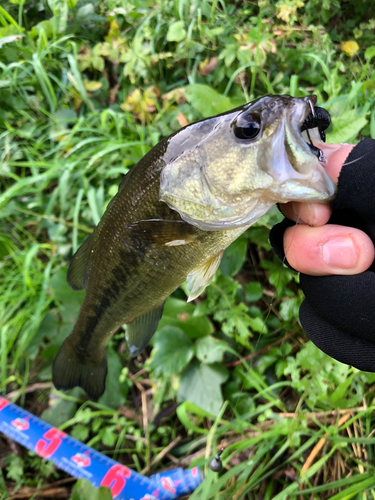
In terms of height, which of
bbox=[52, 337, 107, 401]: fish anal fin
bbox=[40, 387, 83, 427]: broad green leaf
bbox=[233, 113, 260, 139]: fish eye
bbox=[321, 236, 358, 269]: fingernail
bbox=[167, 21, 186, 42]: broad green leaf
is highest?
bbox=[167, 21, 186, 42]: broad green leaf

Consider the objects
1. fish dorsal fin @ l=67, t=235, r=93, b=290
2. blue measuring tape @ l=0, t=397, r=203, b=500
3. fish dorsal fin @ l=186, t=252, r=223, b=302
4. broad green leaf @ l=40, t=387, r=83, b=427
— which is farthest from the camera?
broad green leaf @ l=40, t=387, r=83, b=427

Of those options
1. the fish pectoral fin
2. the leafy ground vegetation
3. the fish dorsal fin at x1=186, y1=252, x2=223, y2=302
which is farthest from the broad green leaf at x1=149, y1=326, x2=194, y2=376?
the fish pectoral fin

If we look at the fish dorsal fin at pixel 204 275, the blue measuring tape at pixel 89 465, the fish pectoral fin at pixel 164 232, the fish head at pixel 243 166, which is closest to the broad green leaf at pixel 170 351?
the blue measuring tape at pixel 89 465

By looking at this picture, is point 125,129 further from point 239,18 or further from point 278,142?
point 278,142

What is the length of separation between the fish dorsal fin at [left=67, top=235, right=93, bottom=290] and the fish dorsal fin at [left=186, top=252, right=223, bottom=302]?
505mm

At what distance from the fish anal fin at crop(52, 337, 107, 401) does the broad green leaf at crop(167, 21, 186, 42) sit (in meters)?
2.23

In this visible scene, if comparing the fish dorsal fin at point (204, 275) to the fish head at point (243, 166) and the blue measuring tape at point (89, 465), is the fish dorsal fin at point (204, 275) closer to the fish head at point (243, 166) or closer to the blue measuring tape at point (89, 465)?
the fish head at point (243, 166)

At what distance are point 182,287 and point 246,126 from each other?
1198 millimetres

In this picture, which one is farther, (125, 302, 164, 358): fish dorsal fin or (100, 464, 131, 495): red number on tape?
(100, 464, 131, 495): red number on tape

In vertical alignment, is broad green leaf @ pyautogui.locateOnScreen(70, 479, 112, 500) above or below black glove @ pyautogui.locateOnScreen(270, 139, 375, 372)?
below

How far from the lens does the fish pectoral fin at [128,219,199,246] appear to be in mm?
1090

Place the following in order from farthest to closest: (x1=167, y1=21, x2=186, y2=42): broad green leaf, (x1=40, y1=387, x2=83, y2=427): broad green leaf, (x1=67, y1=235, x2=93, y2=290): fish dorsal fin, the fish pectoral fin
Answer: (x1=167, y1=21, x2=186, y2=42): broad green leaf
(x1=40, y1=387, x2=83, y2=427): broad green leaf
(x1=67, y1=235, x2=93, y2=290): fish dorsal fin
the fish pectoral fin

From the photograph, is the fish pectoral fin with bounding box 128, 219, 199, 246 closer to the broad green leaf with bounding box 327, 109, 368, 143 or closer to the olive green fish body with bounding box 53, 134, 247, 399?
the olive green fish body with bounding box 53, 134, 247, 399

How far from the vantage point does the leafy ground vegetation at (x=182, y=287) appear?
160 cm
